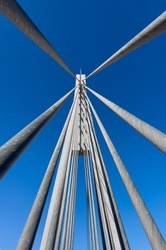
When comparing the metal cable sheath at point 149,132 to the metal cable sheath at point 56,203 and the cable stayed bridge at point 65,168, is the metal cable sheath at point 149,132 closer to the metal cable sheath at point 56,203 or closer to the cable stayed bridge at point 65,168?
the cable stayed bridge at point 65,168

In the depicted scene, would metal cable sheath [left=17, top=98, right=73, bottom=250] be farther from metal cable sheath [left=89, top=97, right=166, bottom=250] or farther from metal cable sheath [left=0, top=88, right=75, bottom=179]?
metal cable sheath [left=89, top=97, right=166, bottom=250]

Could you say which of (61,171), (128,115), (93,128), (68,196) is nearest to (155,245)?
(128,115)

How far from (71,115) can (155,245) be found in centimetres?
786

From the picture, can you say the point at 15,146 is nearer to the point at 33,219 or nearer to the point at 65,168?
the point at 33,219

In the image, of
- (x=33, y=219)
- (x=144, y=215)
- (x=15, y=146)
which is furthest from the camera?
(x=144, y=215)

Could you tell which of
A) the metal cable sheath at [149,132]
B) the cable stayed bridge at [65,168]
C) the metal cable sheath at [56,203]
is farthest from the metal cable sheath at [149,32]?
the metal cable sheath at [56,203]

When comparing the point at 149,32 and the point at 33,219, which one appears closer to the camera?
the point at 149,32

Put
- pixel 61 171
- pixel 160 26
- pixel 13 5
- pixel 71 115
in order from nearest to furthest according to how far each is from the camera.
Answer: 1. pixel 13 5
2. pixel 160 26
3. pixel 61 171
4. pixel 71 115

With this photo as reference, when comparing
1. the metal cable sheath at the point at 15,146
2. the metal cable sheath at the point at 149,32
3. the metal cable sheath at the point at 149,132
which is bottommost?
the metal cable sheath at the point at 15,146

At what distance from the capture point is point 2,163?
84.4 inches

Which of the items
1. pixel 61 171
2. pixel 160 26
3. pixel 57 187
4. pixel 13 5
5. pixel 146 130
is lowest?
pixel 13 5

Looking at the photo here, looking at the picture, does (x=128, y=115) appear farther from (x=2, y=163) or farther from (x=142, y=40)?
(x=2, y=163)

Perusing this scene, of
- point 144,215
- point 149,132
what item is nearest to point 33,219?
point 144,215

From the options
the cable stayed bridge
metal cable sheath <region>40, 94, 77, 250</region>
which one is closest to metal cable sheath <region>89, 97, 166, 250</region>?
the cable stayed bridge
